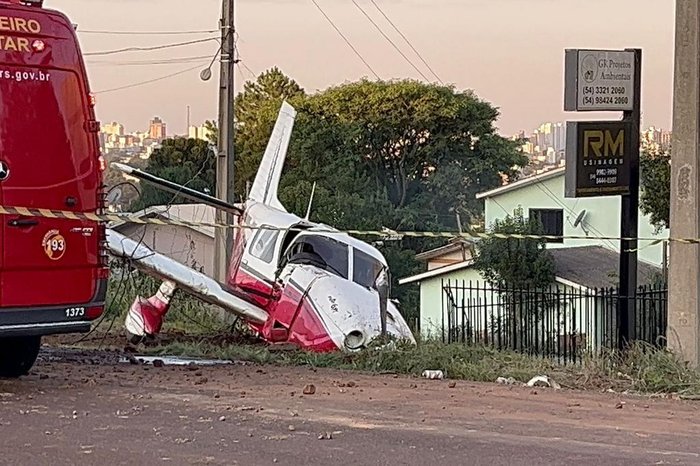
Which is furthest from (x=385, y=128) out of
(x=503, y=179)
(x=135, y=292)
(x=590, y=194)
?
(x=590, y=194)

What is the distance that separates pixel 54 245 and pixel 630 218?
19.6 ft

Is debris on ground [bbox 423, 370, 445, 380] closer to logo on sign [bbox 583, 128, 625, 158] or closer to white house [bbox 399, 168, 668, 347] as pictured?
white house [bbox 399, 168, 668, 347]

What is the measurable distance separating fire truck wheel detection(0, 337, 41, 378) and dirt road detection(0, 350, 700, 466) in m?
0.21

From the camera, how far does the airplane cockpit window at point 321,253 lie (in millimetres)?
16844

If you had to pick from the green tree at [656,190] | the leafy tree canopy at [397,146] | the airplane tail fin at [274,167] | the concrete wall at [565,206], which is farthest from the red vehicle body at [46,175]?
the leafy tree canopy at [397,146]

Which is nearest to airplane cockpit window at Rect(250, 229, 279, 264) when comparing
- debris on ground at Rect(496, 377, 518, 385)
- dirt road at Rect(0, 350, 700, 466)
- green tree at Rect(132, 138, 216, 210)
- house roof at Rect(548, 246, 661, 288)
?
dirt road at Rect(0, 350, 700, 466)

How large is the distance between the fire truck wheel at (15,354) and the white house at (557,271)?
18.0 ft

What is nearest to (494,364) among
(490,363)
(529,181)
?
(490,363)

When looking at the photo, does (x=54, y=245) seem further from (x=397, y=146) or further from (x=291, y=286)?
(x=397, y=146)

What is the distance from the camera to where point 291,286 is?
16.2 metres

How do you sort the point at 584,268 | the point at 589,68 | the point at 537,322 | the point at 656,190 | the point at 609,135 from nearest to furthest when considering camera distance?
the point at 589,68 → the point at 609,135 → the point at 537,322 → the point at 656,190 → the point at 584,268

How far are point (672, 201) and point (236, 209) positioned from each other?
9874mm

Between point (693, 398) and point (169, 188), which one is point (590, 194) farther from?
point (169, 188)

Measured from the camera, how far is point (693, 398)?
31.9ft
